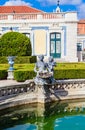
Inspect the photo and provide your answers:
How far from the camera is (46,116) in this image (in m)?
12.4

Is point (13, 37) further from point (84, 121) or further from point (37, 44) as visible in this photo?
point (84, 121)

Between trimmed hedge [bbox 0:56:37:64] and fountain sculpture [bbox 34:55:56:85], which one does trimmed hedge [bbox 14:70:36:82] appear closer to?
fountain sculpture [bbox 34:55:56:85]

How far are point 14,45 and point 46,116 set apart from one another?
42.1 feet

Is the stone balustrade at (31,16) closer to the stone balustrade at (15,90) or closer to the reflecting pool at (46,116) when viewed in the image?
the reflecting pool at (46,116)

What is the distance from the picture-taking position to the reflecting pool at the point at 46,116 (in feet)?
36.6

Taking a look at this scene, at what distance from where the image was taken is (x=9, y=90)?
42.4 ft

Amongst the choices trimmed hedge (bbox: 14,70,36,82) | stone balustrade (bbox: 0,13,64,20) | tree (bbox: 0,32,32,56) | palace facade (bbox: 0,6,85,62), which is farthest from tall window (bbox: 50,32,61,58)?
trimmed hedge (bbox: 14,70,36,82)

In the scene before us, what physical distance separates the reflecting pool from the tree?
1095cm

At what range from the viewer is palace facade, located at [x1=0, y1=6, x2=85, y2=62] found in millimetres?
29125

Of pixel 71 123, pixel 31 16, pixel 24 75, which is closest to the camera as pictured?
pixel 71 123

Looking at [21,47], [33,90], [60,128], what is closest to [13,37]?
[21,47]

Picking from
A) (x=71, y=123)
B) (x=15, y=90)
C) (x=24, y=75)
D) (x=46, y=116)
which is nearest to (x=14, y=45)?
(x=24, y=75)

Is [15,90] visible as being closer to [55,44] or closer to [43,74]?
[43,74]

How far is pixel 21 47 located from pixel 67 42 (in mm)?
5798
